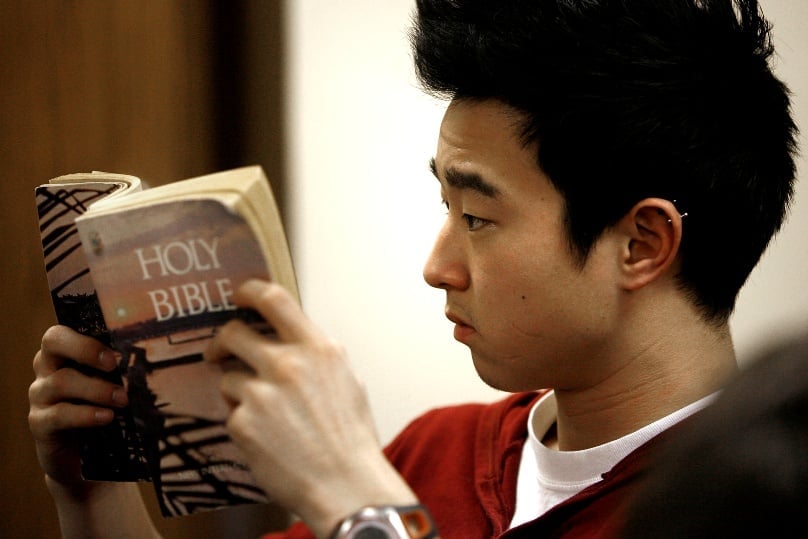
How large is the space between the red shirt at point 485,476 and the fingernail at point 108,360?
40cm

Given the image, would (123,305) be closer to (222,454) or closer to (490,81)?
(222,454)

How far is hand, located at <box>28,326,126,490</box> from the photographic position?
1.00 m

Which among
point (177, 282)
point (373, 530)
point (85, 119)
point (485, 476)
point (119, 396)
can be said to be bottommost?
point (485, 476)

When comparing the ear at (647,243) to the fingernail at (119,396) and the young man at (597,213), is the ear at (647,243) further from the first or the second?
the fingernail at (119,396)

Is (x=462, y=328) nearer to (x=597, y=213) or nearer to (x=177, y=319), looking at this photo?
(x=597, y=213)

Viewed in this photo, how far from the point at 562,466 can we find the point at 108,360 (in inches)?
19.9

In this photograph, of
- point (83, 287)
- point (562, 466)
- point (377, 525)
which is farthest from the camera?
point (562, 466)

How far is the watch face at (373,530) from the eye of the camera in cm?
73

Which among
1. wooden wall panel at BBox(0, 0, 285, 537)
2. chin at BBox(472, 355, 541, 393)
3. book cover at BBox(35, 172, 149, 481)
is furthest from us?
wooden wall panel at BBox(0, 0, 285, 537)

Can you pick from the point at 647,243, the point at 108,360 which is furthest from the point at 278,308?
the point at 647,243

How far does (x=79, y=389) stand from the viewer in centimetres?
101

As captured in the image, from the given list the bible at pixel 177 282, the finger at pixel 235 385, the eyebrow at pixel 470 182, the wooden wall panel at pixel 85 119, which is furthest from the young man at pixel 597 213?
the wooden wall panel at pixel 85 119

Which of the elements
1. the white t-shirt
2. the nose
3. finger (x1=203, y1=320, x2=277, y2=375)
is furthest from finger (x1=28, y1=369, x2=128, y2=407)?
the white t-shirt

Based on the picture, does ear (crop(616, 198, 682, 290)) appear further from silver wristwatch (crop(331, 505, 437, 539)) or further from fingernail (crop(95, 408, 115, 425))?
fingernail (crop(95, 408, 115, 425))
